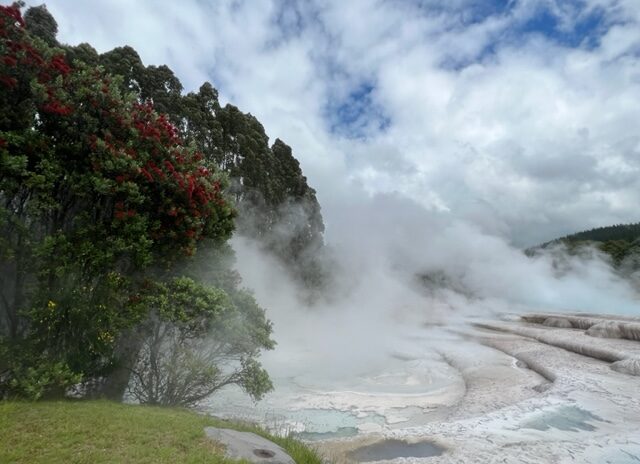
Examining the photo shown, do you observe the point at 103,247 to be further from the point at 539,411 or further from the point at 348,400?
the point at 539,411

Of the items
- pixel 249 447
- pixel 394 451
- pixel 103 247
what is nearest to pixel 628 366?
pixel 394 451

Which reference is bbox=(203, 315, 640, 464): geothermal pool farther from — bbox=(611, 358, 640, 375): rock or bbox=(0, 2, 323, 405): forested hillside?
bbox=(0, 2, 323, 405): forested hillside

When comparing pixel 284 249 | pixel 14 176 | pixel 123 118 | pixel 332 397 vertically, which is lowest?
pixel 332 397

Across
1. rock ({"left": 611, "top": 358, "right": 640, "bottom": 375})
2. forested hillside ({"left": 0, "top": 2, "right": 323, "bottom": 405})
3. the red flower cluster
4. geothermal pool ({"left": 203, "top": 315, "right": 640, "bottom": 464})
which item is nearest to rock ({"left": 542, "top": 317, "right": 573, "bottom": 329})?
geothermal pool ({"left": 203, "top": 315, "right": 640, "bottom": 464})

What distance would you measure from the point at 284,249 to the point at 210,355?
82.7 feet

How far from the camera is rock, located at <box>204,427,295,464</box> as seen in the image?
6.52 m

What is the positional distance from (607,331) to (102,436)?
102ft

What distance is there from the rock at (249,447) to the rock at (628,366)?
17978 mm

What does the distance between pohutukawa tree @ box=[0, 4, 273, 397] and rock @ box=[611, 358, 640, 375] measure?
61.1ft

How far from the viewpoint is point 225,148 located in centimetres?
3028

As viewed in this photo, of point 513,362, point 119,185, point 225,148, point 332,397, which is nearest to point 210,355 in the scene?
point 119,185

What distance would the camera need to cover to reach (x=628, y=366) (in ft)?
57.5

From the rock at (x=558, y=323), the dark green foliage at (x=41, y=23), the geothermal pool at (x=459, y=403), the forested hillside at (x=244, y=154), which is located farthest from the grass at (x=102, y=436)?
the rock at (x=558, y=323)

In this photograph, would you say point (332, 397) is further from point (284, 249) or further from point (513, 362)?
point (284, 249)
